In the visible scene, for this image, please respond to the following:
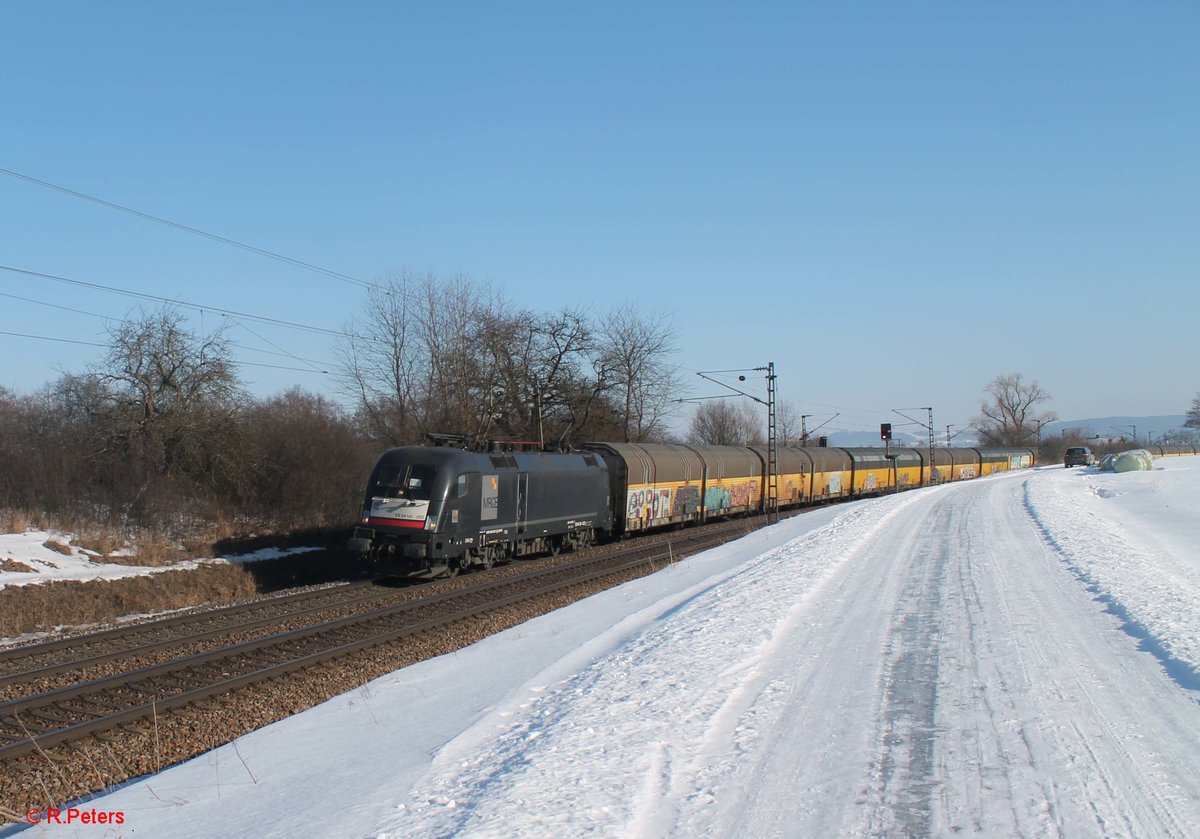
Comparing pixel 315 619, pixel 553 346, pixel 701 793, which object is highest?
pixel 553 346

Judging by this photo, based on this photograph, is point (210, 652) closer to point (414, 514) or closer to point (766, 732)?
point (414, 514)

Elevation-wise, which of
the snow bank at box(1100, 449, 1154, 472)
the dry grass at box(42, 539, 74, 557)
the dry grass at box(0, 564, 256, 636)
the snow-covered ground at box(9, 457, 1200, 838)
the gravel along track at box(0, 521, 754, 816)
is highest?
the snow bank at box(1100, 449, 1154, 472)

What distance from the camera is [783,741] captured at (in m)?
5.91

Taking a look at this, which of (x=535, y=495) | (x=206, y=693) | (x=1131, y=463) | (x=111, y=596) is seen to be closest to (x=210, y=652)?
(x=206, y=693)

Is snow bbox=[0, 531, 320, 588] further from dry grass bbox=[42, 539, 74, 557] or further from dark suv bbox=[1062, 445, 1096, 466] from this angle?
dark suv bbox=[1062, 445, 1096, 466]

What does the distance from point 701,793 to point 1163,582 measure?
1016cm

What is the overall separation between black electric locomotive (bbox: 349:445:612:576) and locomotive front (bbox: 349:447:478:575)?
0.9 inches

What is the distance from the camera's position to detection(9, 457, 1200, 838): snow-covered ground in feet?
15.7

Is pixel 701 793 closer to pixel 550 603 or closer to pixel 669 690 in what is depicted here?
pixel 669 690

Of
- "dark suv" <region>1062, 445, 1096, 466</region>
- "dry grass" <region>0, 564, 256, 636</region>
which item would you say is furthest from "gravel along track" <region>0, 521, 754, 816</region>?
"dark suv" <region>1062, 445, 1096, 466</region>

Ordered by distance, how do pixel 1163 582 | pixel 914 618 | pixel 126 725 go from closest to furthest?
pixel 126 725, pixel 914 618, pixel 1163 582

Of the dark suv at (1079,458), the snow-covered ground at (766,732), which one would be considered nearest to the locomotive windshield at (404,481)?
the snow-covered ground at (766,732)

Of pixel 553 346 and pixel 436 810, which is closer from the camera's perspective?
pixel 436 810

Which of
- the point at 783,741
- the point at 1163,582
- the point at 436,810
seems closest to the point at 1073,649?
the point at 783,741
